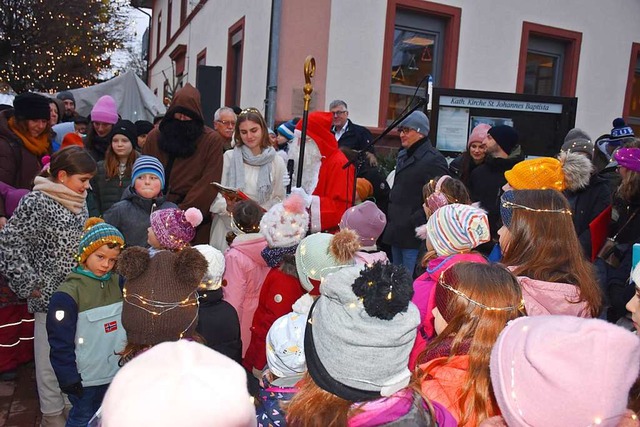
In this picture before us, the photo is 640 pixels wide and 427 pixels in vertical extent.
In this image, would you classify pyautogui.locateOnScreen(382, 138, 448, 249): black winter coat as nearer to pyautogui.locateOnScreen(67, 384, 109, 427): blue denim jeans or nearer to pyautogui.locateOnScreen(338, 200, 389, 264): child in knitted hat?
pyautogui.locateOnScreen(338, 200, 389, 264): child in knitted hat

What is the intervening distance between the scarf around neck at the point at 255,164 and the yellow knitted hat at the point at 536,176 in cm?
203

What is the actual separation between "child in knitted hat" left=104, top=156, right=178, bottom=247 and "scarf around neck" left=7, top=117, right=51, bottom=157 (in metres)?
1.33

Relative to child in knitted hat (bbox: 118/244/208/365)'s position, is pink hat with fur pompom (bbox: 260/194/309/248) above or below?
above

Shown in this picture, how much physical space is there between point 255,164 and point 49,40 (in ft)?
56.5

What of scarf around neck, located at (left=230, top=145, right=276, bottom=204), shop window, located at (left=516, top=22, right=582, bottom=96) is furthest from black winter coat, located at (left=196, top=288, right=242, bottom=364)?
shop window, located at (left=516, top=22, right=582, bottom=96)

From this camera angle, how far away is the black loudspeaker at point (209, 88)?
281 inches

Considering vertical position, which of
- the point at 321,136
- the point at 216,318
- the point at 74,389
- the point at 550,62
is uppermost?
the point at 550,62

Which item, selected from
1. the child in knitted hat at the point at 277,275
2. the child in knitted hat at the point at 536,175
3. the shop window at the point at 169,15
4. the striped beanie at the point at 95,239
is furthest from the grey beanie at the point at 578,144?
the shop window at the point at 169,15

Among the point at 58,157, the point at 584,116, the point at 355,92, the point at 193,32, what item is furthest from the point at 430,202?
the point at 193,32

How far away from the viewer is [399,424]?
1466mm

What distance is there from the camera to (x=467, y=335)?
1.99 meters

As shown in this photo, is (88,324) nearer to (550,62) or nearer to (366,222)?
(366,222)

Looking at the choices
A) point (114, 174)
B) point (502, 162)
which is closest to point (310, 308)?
point (114, 174)

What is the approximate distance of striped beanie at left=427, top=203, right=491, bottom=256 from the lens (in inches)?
117
